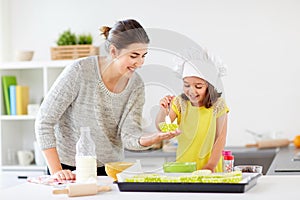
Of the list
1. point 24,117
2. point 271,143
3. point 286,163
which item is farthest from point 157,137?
point 24,117

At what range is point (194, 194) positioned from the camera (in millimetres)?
2211

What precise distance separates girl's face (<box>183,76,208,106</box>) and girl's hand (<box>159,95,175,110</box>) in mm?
65

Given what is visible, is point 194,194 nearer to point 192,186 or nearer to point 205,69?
point 192,186

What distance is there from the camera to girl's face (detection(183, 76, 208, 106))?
244 cm

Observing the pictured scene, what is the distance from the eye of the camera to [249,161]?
4.50 meters

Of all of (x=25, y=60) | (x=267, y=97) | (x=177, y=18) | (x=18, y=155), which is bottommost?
(x=18, y=155)

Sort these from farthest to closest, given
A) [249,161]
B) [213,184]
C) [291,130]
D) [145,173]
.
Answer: [291,130]
[249,161]
[145,173]
[213,184]

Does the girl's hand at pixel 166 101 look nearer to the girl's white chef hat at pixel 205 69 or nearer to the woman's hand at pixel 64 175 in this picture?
the girl's white chef hat at pixel 205 69

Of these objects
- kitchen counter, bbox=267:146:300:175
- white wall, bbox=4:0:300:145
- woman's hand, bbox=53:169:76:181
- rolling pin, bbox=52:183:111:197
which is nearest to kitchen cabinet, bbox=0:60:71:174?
white wall, bbox=4:0:300:145

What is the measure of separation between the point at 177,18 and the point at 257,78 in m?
0.77

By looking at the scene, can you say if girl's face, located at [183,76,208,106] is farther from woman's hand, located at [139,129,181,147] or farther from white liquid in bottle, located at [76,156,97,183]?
white liquid in bottle, located at [76,156,97,183]

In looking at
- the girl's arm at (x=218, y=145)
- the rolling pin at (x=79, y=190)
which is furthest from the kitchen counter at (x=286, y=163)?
the rolling pin at (x=79, y=190)

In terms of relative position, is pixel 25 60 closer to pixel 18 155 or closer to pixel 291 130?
pixel 18 155

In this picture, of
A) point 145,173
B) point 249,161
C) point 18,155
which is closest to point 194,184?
point 145,173
